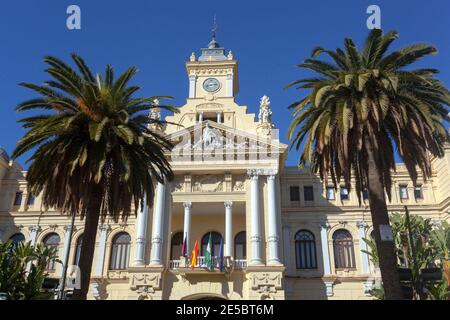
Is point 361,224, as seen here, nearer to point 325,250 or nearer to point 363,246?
point 363,246

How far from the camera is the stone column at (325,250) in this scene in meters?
36.4

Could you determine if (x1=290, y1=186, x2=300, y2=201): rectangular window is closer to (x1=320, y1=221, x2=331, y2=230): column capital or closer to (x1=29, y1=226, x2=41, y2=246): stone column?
(x1=320, y1=221, x2=331, y2=230): column capital

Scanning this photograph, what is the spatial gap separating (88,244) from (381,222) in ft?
38.3

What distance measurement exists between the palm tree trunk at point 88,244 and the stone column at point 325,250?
2250 centimetres

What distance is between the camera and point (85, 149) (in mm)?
18734

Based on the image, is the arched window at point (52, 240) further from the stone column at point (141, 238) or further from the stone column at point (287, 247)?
the stone column at point (287, 247)

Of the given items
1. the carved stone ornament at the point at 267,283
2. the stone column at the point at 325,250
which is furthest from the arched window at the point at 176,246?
the stone column at the point at 325,250

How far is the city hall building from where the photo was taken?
1293 inches

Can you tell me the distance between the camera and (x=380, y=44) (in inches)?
760

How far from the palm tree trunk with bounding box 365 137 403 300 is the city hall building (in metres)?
14.6

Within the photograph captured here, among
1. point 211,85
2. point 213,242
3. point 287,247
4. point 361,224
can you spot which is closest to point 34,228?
point 213,242
